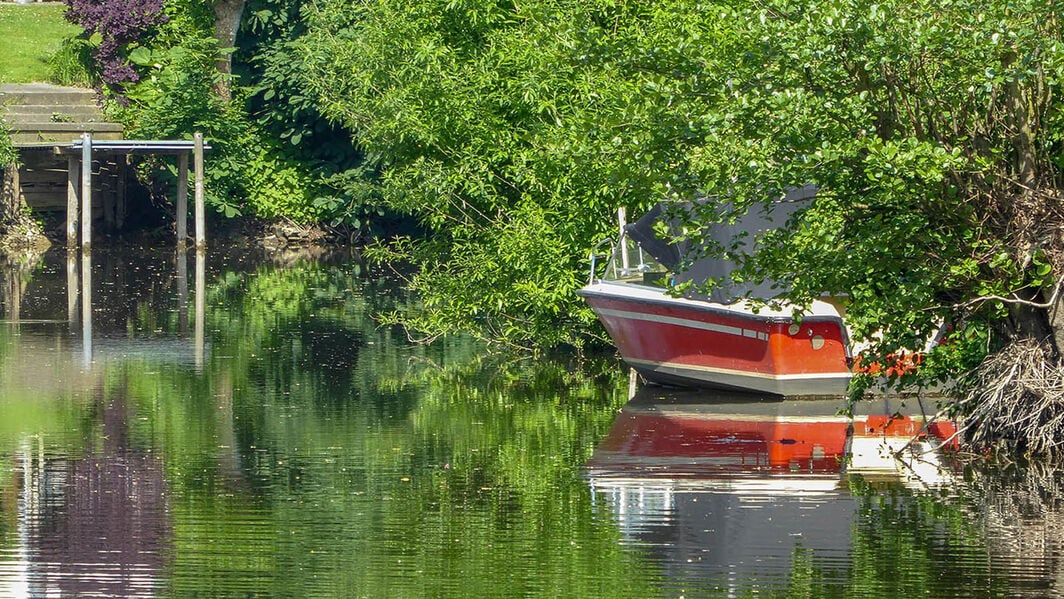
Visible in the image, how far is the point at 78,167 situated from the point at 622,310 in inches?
895

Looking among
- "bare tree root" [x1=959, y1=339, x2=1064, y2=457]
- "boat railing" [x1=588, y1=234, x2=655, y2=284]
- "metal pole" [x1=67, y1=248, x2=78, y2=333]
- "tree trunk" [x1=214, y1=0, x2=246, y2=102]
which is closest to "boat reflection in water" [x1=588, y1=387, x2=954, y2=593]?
"bare tree root" [x1=959, y1=339, x2=1064, y2=457]

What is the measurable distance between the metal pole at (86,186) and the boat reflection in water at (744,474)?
830 inches

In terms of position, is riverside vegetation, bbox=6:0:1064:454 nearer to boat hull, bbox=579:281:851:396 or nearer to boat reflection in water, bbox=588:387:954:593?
boat reflection in water, bbox=588:387:954:593

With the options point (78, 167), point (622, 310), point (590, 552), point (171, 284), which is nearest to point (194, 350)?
point (622, 310)

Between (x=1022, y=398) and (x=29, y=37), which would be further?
(x=29, y=37)

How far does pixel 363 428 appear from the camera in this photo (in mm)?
16750

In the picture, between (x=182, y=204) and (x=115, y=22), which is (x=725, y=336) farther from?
(x=115, y=22)

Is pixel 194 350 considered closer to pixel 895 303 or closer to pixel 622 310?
pixel 622 310

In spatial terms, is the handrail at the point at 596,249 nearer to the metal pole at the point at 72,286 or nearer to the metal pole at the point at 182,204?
the metal pole at the point at 72,286

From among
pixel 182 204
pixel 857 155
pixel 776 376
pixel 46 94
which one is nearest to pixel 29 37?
pixel 46 94

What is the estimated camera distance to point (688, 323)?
1855 cm

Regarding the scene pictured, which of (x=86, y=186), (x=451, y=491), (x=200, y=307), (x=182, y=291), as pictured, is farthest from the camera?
(x=86, y=186)

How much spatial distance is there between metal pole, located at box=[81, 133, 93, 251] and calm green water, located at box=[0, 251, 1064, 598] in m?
15.7

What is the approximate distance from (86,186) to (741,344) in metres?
22.5
